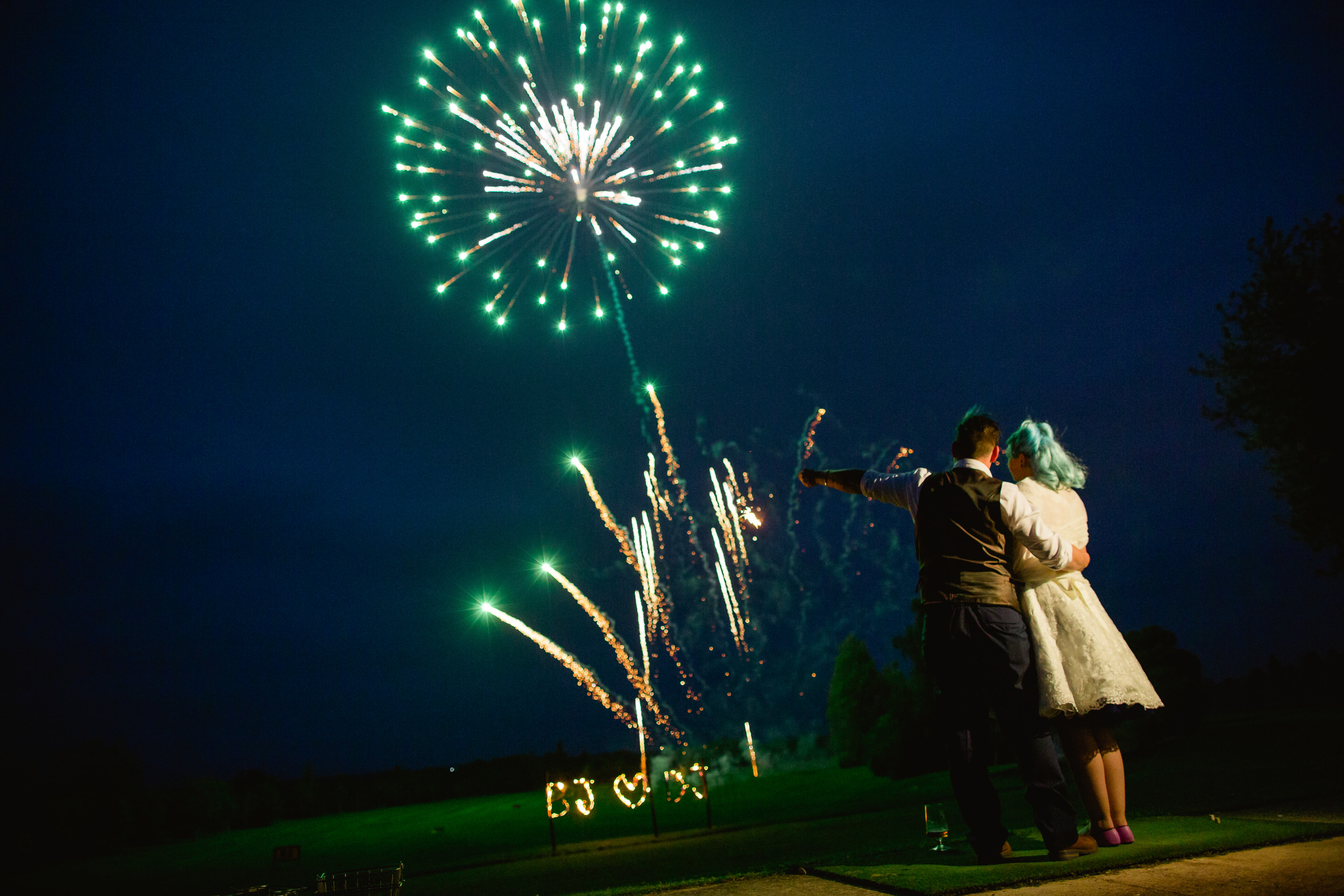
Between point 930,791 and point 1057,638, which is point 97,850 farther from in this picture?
point 1057,638

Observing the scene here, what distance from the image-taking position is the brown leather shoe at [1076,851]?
371 centimetres

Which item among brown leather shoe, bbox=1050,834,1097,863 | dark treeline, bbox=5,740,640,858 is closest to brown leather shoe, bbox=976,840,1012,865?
brown leather shoe, bbox=1050,834,1097,863

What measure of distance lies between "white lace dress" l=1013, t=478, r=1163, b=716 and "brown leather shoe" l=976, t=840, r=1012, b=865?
0.72 metres

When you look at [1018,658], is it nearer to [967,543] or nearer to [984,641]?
[984,641]

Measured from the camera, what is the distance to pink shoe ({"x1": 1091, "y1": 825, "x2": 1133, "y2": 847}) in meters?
4.00

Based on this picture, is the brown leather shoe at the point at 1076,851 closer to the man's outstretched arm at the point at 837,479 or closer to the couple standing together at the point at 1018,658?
the couple standing together at the point at 1018,658

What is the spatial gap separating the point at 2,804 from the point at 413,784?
112ft

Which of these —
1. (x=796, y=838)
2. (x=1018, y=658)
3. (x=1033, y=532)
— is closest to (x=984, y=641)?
(x=1018, y=658)

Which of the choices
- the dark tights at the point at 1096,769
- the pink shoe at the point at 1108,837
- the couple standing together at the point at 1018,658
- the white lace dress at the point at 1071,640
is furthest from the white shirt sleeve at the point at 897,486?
the pink shoe at the point at 1108,837

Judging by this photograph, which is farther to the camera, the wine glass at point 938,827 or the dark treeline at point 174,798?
the dark treeline at point 174,798

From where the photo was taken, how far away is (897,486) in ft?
15.0

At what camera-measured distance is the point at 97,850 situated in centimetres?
5050

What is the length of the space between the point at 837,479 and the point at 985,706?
152 cm

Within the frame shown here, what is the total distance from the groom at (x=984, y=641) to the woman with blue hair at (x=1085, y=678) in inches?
3.7
